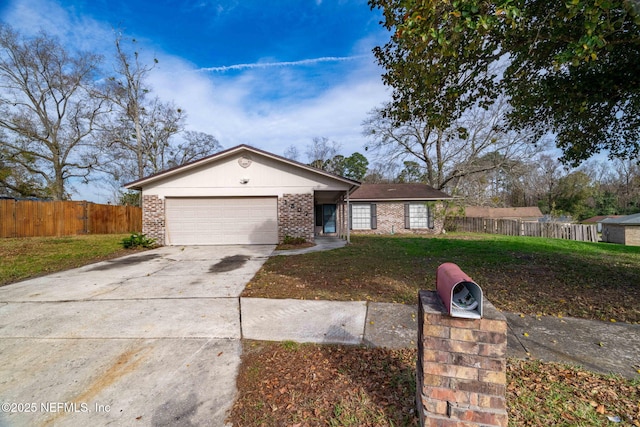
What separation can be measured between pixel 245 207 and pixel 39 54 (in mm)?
19988

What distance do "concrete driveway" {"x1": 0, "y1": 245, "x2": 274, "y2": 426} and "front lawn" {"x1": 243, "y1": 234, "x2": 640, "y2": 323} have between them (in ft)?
4.09

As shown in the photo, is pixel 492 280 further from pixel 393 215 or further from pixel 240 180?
pixel 393 215

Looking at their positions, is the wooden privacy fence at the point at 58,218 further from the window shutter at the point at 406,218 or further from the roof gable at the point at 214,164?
the window shutter at the point at 406,218

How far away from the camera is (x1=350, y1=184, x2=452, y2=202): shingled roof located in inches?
626

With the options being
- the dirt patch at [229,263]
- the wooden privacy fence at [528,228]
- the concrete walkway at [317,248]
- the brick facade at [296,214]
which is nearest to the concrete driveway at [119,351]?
the dirt patch at [229,263]

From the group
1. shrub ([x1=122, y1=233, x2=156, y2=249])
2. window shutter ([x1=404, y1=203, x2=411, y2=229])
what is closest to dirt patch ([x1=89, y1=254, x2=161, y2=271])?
shrub ([x1=122, y1=233, x2=156, y2=249])

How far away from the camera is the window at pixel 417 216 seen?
52.6 ft

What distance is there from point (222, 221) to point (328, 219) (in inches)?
255

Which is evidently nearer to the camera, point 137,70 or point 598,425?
point 598,425

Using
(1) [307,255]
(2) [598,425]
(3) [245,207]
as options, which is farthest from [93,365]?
(3) [245,207]

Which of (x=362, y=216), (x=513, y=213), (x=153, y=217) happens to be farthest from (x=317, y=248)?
(x=513, y=213)

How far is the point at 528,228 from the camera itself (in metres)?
17.1

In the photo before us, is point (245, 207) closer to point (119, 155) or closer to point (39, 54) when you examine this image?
point (119, 155)

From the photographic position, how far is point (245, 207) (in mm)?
10977
